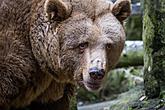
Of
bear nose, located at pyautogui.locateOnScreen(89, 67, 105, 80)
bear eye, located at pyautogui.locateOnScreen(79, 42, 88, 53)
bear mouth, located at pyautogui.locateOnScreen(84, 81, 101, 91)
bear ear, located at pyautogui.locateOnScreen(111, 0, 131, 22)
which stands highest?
bear ear, located at pyautogui.locateOnScreen(111, 0, 131, 22)

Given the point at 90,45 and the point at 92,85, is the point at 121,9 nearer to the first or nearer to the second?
the point at 90,45

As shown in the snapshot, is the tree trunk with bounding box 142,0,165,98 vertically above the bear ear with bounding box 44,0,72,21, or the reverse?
the bear ear with bounding box 44,0,72,21

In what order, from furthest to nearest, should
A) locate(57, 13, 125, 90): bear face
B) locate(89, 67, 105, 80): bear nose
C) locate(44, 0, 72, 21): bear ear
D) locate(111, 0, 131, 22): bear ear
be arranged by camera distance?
1. locate(111, 0, 131, 22): bear ear
2. locate(44, 0, 72, 21): bear ear
3. locate(57, 13, 125, 90): bear face
4. locate(89, 67, 105, 80): bear nose

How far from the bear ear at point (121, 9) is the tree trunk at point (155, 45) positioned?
643mm

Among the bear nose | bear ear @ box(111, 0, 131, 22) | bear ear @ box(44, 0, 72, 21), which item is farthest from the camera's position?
bear ear @ box(111, 0, 131, 22)

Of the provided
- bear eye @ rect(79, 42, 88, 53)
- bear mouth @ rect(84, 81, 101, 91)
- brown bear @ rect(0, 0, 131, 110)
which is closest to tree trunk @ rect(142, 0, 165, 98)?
brown bear @ rect(0, 0, 131, 110)

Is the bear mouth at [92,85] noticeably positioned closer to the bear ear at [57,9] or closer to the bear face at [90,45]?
the bear face at [90,45]

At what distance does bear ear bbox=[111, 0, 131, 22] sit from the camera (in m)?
6.20

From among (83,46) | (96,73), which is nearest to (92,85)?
(96,73)

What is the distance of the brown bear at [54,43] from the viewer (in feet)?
19.4

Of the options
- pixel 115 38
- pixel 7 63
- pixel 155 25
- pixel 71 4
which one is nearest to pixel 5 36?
pixel 7 63

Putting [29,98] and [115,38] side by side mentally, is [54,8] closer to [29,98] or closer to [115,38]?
[115,38]

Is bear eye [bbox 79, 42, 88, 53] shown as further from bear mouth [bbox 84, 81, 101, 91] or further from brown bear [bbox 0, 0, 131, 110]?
bear mouth [bbox 84, 81, 101, 91]

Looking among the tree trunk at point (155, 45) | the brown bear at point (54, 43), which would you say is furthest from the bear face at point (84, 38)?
the tree trunk at point (155, 45)
